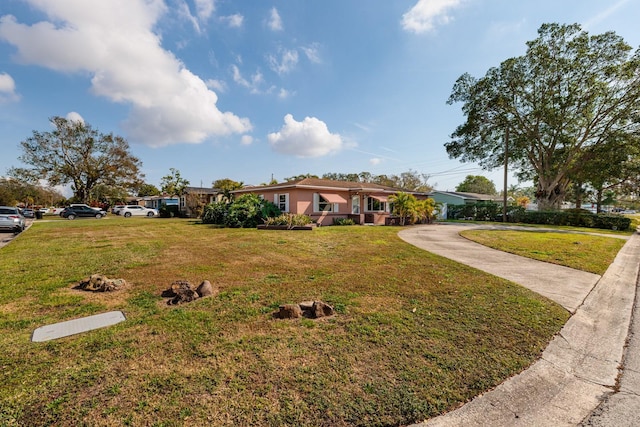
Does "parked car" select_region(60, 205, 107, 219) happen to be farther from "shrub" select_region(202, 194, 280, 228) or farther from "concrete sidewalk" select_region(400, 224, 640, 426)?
"concrete sidewalk" select_region(400, 224, 640, 426)

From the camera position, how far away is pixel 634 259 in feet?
32.8

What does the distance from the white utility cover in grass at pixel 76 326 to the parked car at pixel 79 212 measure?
33605 millimetres

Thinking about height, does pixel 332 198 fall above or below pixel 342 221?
above

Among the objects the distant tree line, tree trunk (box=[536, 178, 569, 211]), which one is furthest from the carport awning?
the distant tree line

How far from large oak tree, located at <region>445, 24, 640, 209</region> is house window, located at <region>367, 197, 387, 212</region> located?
526 inches

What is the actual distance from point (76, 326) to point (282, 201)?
16.8 m

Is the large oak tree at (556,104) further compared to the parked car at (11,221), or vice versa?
the large oak tree at (556,104)

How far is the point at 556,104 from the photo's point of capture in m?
24.7

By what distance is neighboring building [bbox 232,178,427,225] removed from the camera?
1938 cm

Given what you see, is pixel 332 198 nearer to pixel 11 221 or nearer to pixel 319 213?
pixel 319 213

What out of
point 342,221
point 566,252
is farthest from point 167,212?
point 566,252

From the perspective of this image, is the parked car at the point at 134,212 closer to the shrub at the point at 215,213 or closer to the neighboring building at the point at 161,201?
the neighboring building at the point at 161,201

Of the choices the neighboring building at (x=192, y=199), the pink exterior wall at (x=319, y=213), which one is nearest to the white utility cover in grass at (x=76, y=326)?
the pink exterior wall at (x=319, y=213)

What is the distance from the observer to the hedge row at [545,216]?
864 inches
